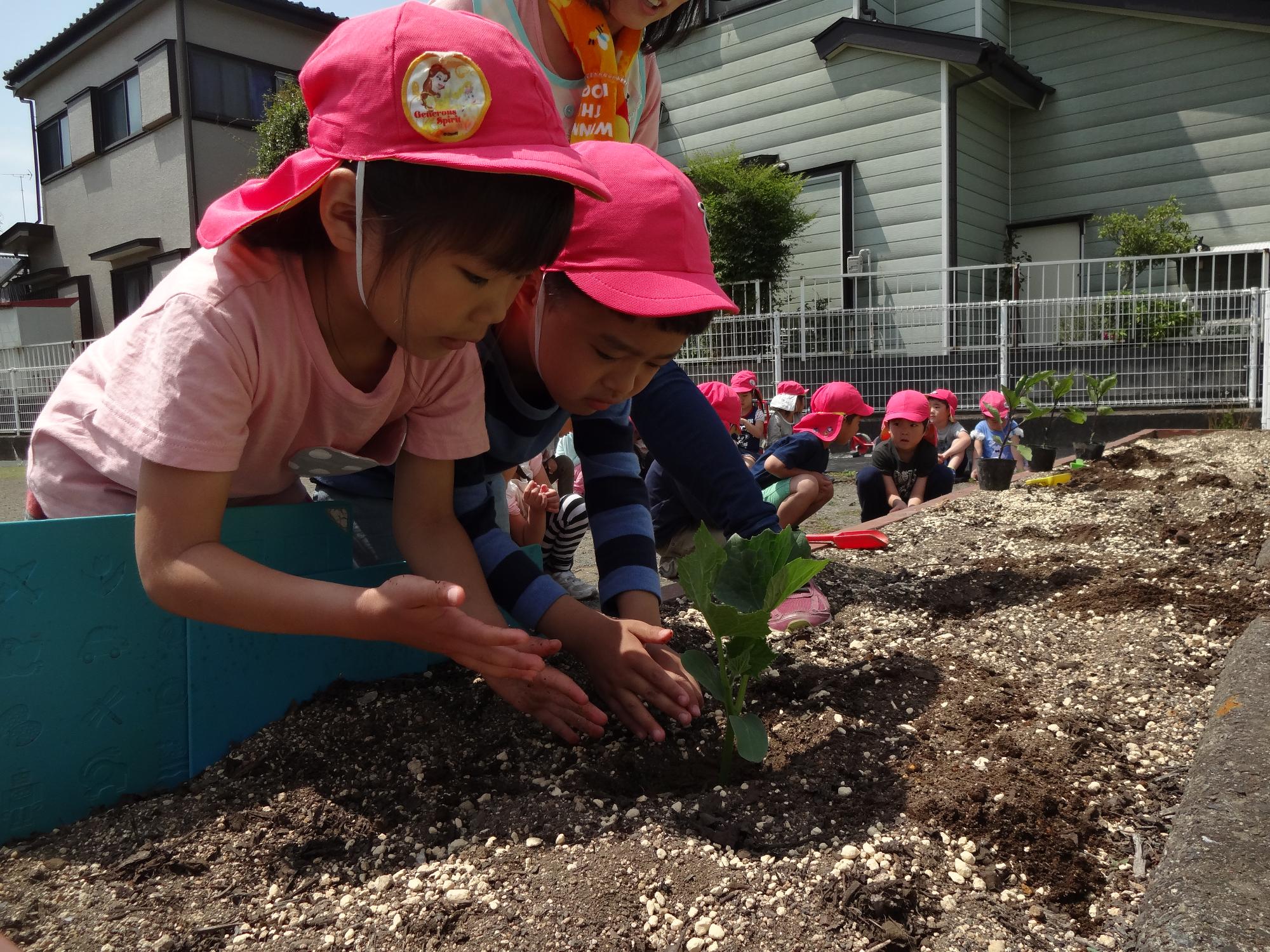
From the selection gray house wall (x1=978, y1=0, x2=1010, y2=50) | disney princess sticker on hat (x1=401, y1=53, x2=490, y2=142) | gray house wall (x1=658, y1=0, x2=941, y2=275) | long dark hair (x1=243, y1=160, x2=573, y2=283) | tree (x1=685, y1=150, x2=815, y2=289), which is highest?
gray house wall (x1=978, y1=0, x2=1010, y2=50)

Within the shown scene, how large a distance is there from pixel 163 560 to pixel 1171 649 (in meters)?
2.02

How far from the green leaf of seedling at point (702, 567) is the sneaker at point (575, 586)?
1746 mm

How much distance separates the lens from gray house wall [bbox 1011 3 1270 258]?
1084 cm

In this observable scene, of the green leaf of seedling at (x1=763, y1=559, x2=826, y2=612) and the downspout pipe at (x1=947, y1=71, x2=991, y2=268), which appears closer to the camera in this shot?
the green leaf of seedling at (x1=763, y1=559, x2=826, y2=612)

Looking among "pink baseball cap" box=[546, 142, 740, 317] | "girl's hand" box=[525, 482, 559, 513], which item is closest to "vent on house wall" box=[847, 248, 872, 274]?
"girl's hand" box=[525, 482, 559, 513]

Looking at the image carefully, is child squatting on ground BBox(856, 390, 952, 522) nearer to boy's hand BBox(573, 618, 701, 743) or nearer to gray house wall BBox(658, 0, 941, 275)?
boy's hand BBox(573, 618, 701, 743)

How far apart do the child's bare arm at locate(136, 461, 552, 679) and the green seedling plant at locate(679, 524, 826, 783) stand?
30cm

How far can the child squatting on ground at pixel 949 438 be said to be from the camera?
708 cm

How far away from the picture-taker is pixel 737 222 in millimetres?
11547

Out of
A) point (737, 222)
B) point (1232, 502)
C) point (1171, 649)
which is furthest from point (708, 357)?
point (1171, 649)

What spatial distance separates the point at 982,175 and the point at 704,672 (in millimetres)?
12101

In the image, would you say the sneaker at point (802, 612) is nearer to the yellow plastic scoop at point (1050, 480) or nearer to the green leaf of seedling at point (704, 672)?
the green leaf of seedling at point (704, 672)

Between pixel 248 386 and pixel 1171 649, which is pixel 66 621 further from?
pixel 1171 649

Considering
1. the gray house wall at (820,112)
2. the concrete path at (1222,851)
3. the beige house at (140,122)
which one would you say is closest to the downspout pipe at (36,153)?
the beige house at (140,122)
